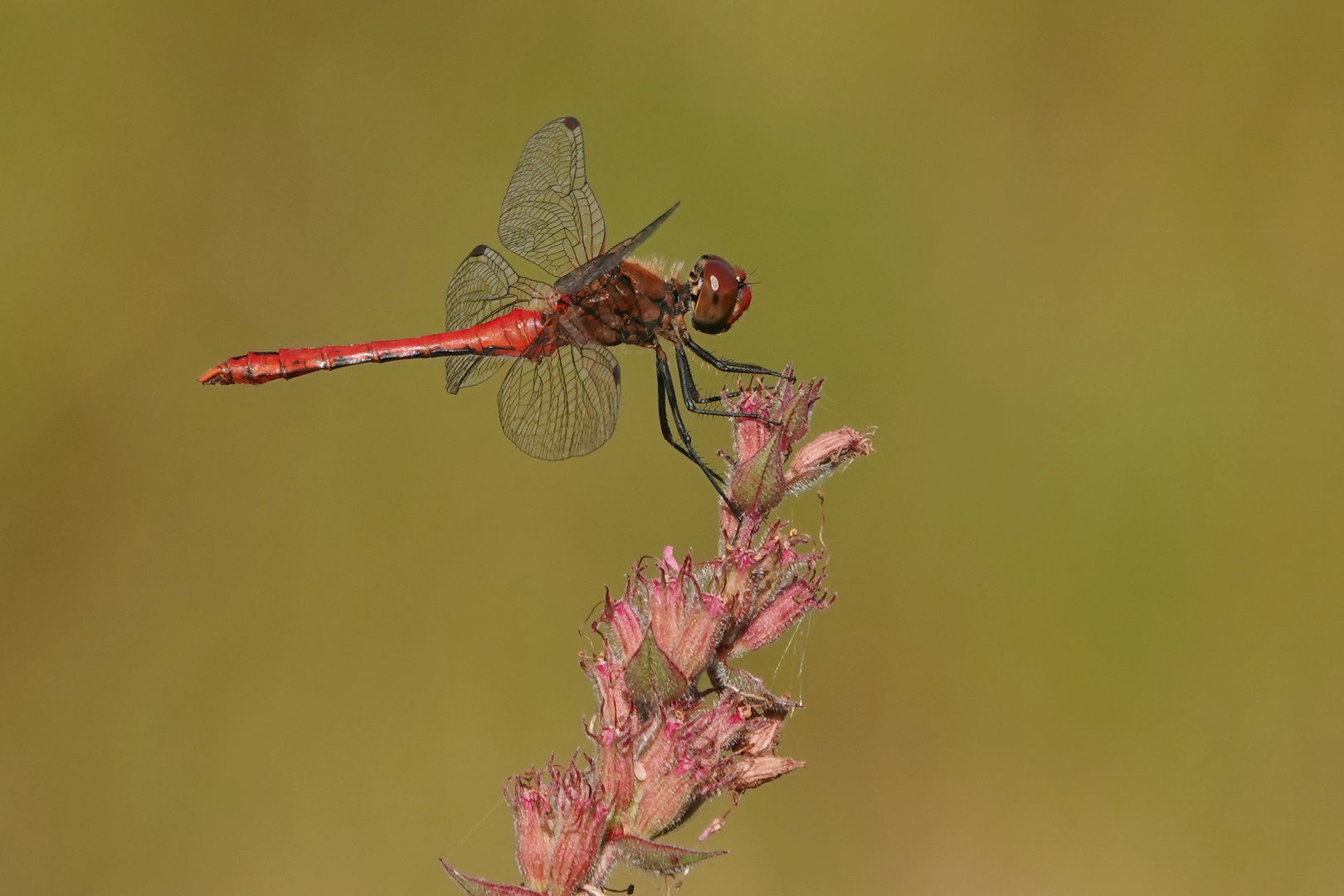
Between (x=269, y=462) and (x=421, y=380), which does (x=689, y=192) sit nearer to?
(x=421, y=380)

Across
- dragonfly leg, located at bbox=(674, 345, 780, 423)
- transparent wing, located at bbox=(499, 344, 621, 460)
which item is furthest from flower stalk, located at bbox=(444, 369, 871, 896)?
dragonfly leg, located at bbox=(674, 345, 780, 423)

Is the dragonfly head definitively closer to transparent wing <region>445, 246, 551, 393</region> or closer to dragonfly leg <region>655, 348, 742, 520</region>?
dragonfly leg <region>655, 348, 742, 520</region>

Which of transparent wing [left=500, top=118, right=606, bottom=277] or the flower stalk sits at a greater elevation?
transparent wing [left=500, top=118, right=606, bottom=277]

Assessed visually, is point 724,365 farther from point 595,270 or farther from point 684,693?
point 684,693

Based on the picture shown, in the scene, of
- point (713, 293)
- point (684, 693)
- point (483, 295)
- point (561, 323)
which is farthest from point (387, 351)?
point (684, 693)

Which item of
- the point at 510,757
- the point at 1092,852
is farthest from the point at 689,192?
the point at 1092,852

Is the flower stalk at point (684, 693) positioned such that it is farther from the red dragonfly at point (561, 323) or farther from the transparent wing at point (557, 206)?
the transparent wing at point (557, 206)

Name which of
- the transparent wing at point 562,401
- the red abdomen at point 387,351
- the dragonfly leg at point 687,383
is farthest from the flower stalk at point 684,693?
the red abdomen at point 387,351
